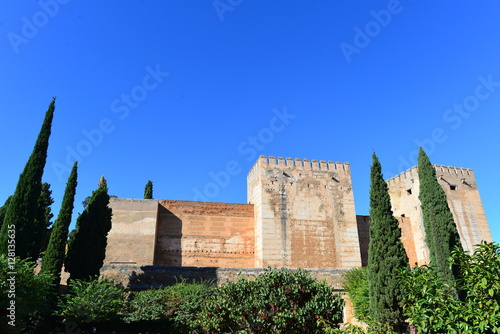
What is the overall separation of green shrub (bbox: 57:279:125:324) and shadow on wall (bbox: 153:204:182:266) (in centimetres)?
822

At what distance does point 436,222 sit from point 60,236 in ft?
47.4

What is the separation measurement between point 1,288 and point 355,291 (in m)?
11.5

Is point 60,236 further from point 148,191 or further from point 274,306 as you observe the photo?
Result: point 148,191

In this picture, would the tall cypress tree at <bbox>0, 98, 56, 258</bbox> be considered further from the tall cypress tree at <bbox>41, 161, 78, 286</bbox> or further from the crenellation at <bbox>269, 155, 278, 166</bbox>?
the crenellation at <bbox>269, 155, 278, 166</bbox>

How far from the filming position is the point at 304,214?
20547 mm

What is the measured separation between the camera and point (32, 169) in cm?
1292

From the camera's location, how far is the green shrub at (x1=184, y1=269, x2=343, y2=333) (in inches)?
292

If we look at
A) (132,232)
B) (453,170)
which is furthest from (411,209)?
(132,232)

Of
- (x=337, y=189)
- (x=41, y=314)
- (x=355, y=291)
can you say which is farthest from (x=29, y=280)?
(x=337, y=189)

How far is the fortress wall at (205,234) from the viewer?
2003 centimetres

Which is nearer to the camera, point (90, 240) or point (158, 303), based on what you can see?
point (158, 303)

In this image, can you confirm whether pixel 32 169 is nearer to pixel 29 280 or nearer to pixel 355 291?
pixel 29 280

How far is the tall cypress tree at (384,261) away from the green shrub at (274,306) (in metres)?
3.68

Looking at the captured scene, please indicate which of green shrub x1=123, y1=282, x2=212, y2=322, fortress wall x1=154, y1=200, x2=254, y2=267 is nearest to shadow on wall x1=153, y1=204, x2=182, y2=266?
fortress wall x1=154, y1=200, x2=254, y2=267
